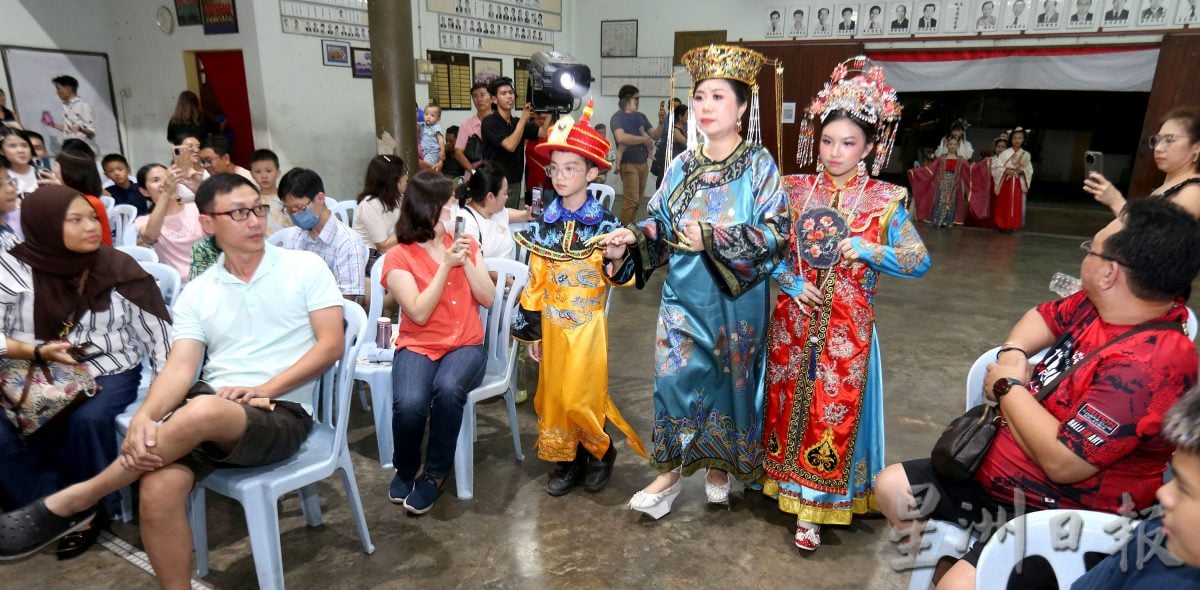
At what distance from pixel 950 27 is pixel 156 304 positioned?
8509 millimetres

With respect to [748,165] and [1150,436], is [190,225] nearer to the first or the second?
[748,165]

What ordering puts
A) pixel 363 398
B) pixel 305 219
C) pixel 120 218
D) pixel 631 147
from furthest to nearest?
pixel 631 147 → pixel 120 218 → pixel 363 398 → pixel 305 219

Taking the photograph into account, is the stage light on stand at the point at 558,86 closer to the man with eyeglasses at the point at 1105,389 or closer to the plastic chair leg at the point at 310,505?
the plastic chair leg at the point at 310,505

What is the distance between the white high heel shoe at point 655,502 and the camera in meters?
2.35

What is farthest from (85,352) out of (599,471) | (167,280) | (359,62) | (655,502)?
(359,62)

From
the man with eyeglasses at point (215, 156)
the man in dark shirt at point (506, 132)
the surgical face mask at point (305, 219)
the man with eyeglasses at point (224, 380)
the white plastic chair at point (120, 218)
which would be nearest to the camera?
the man with eyeglasses at point (224, 380)

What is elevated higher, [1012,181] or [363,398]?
[1012,181]

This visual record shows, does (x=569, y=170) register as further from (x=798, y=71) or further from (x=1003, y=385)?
(x=798, y=71)

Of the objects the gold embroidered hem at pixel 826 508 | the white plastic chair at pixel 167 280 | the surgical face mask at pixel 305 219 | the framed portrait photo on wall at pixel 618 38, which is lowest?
the gold embroidered hem at pixel 826 508

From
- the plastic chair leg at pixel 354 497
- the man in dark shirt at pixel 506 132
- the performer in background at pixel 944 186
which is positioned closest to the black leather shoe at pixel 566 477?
the plastic chair leg at pixel 354 497

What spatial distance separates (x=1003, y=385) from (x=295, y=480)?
176cm

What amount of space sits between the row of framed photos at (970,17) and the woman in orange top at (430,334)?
7.60m

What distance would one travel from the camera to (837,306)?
2131 mm

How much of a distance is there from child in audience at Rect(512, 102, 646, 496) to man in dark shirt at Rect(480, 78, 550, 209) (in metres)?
2.76
